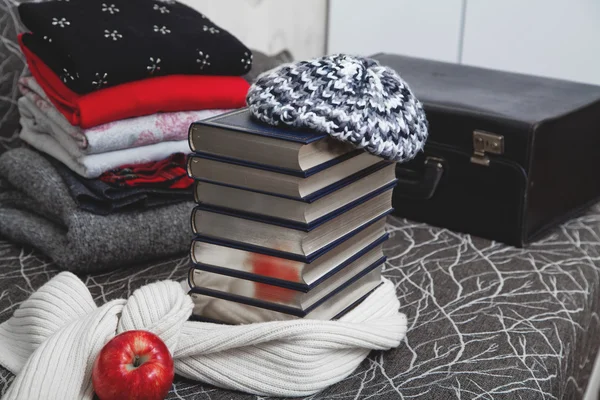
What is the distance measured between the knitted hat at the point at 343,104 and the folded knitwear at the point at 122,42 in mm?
279

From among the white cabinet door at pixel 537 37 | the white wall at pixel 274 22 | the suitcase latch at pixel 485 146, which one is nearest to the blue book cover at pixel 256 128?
the suitcase latch at pixel 485 146

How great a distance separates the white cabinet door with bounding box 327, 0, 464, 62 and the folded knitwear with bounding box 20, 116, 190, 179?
107 centimetres

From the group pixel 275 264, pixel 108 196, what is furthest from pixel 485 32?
pixel 275 264

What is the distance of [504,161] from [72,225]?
62cm

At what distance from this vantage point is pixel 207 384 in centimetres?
77

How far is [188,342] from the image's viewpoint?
29.6 inches

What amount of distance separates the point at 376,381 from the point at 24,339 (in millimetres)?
356

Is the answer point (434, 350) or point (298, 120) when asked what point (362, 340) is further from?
point (298, 120)

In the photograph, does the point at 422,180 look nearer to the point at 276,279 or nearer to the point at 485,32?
the point at 276,279

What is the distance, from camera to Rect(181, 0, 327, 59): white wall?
1.76 metres

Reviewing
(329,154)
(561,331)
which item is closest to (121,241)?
(329,154)

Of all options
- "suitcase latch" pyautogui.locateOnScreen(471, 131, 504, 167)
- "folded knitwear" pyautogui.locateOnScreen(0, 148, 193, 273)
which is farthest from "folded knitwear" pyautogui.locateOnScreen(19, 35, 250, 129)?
"suitcase latch" pyautogui.locateOnScreen(471, 131, 504, 167)

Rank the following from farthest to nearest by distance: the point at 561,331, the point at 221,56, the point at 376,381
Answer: the point at 221,56 → the point at 561,331 → the point at 376,381

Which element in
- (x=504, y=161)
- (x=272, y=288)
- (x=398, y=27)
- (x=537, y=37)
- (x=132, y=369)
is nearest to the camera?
(x=132, y=369)
